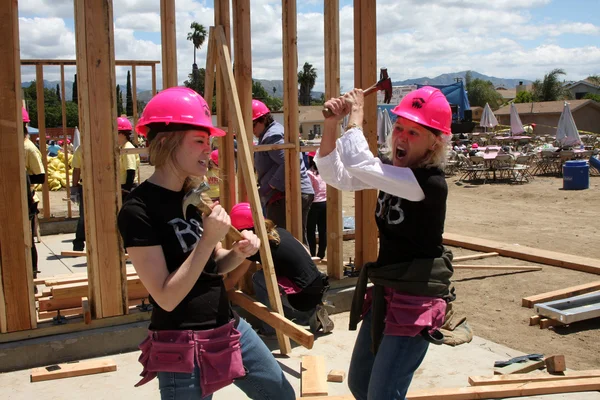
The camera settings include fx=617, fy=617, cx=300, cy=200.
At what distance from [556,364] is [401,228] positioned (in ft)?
8.58

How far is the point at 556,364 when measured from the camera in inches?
188

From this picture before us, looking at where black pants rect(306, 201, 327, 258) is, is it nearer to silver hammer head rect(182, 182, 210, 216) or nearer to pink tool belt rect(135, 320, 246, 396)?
pink tool belt rect(135, 320, 246, 396)

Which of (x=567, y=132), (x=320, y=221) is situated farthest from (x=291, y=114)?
(x=567, y=132)

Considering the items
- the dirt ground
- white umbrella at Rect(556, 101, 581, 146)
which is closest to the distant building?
white umbrella at Rect(556, 101, 581, 146)

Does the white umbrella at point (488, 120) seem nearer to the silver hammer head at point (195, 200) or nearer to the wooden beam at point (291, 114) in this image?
the wooden beam at point (291, 114)

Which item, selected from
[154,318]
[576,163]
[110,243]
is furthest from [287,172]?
[576,163]

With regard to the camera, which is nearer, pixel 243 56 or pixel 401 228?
pixel 401 228

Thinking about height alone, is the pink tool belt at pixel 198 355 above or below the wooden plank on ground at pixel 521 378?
above

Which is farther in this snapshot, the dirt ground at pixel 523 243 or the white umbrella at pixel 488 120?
the white umbrella at pixel 488 120

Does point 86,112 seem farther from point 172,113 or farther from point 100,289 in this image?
point 172,113

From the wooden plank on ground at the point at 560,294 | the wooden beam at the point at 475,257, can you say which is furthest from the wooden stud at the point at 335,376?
the wooden beam at the point at 475,257

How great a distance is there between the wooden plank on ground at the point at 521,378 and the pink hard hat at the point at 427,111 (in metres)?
2.32

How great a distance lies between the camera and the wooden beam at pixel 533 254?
833cm

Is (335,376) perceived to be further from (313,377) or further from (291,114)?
(291,114)
